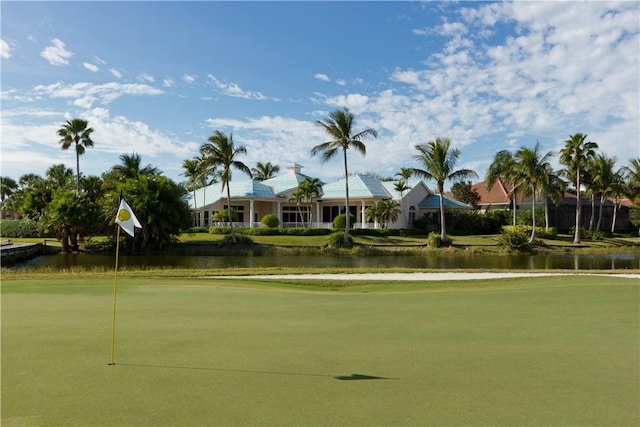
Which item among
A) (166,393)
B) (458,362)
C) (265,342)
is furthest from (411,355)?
(166,393)

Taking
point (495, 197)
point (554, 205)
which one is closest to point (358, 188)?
point (495, 197)

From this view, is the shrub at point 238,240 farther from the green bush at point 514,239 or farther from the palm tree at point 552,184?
the palm tree at point 552,184

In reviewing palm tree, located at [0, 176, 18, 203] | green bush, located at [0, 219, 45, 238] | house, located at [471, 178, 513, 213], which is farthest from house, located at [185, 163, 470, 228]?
palm tree, located at [0, 176, 18, 203]

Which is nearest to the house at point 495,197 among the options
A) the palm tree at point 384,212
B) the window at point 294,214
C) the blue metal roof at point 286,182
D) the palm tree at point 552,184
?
the palm tree at point 552,184

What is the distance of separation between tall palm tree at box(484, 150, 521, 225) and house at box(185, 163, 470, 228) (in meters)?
5.93

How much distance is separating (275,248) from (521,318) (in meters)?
33.7

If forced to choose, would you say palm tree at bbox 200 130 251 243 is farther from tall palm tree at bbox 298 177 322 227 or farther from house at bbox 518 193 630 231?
house at bbox 518 193 630 231

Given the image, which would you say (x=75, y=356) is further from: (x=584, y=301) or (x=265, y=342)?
(x=584, y=301)

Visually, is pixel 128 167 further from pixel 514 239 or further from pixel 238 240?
pixel 514 239

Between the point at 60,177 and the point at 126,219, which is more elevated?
the point at 60,177

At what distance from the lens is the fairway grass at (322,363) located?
14.3 feet

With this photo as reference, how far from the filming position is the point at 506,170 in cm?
4794

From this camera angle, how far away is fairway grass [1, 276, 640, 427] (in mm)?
4348

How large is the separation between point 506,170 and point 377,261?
21.1 metres
